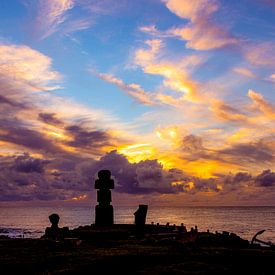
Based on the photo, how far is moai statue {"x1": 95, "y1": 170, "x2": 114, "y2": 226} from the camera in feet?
117

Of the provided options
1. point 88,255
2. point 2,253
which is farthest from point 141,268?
point 2,253

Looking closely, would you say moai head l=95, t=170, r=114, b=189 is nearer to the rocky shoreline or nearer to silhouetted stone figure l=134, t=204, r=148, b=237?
silhouetted stone figure l=134, t=204, r=148, b=237

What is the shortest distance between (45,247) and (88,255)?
6001 mm

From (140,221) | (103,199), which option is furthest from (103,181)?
(140,221)

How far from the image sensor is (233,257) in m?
20.7

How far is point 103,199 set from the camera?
35.7 m

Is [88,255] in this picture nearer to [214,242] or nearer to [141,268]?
[141,268]

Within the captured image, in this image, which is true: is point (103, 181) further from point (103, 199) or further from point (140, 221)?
point (140, 221)

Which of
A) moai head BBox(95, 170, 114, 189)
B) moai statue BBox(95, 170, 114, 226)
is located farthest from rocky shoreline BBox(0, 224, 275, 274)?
moai head BBox(95, 170, 114, 189)

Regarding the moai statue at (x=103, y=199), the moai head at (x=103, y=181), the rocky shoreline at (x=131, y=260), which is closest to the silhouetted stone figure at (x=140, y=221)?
the moai statue at (x=103, y=199)

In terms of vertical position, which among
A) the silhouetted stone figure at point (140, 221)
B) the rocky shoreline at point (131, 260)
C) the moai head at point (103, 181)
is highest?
the moai head at point (103, 181)

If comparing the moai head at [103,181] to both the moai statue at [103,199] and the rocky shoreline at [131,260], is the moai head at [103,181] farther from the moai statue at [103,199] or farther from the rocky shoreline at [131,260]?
the rocky shoreline at [131,260]

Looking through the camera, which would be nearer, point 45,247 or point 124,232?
point 45,247

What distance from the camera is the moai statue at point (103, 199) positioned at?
117 ft
